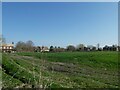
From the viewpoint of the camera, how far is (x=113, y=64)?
4556 cm

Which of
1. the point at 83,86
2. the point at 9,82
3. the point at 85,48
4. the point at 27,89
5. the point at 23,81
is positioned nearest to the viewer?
the point at 27,89

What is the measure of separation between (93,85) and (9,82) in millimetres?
8015

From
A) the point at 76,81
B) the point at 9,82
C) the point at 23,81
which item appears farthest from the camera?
the point at 76,81

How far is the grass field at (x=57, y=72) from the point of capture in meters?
20.7

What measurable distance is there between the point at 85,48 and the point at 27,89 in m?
76.3

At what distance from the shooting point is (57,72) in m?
33.5

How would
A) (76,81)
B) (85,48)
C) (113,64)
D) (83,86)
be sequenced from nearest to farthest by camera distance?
(83,86), (76,81), (113,64), (85,48)

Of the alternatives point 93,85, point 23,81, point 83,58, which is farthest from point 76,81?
point 83,58

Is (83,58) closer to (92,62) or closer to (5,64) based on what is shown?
(92,62)

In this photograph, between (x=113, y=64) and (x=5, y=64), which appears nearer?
(x=5, y=64)

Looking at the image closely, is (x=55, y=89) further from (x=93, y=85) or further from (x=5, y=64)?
(x=5, y=64)

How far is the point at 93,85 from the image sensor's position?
82.9 ft

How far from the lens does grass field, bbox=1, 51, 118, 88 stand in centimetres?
2070

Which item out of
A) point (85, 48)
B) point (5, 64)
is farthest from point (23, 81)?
point (85, 48)
